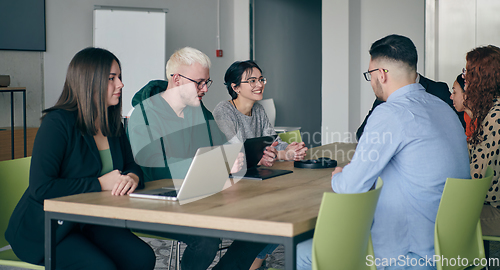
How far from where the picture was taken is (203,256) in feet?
6.98

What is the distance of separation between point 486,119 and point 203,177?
162cm

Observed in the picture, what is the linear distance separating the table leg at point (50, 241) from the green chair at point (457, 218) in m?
1.38

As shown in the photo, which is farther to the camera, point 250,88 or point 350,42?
point 350,42

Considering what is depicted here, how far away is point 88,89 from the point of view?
1.94 m

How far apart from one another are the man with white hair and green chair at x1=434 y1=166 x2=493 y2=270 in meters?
0.96

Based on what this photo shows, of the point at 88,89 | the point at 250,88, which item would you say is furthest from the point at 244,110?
the point at 88,89

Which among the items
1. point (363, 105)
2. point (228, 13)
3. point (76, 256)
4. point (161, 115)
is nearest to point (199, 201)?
point (76, 256)

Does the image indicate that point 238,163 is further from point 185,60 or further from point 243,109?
point 243,109

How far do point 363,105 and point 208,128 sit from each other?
11.3ft

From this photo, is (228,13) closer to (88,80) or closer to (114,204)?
(88,80)

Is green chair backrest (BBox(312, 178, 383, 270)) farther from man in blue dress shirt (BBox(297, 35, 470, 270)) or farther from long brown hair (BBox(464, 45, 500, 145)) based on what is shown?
long brown hair (BBox(464, 45, 500, 145))

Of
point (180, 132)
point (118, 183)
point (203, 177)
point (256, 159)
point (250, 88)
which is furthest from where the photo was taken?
point (250, 88)

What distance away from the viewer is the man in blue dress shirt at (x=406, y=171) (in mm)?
1608

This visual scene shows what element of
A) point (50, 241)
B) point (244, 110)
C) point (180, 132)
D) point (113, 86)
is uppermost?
point (113, 86)
